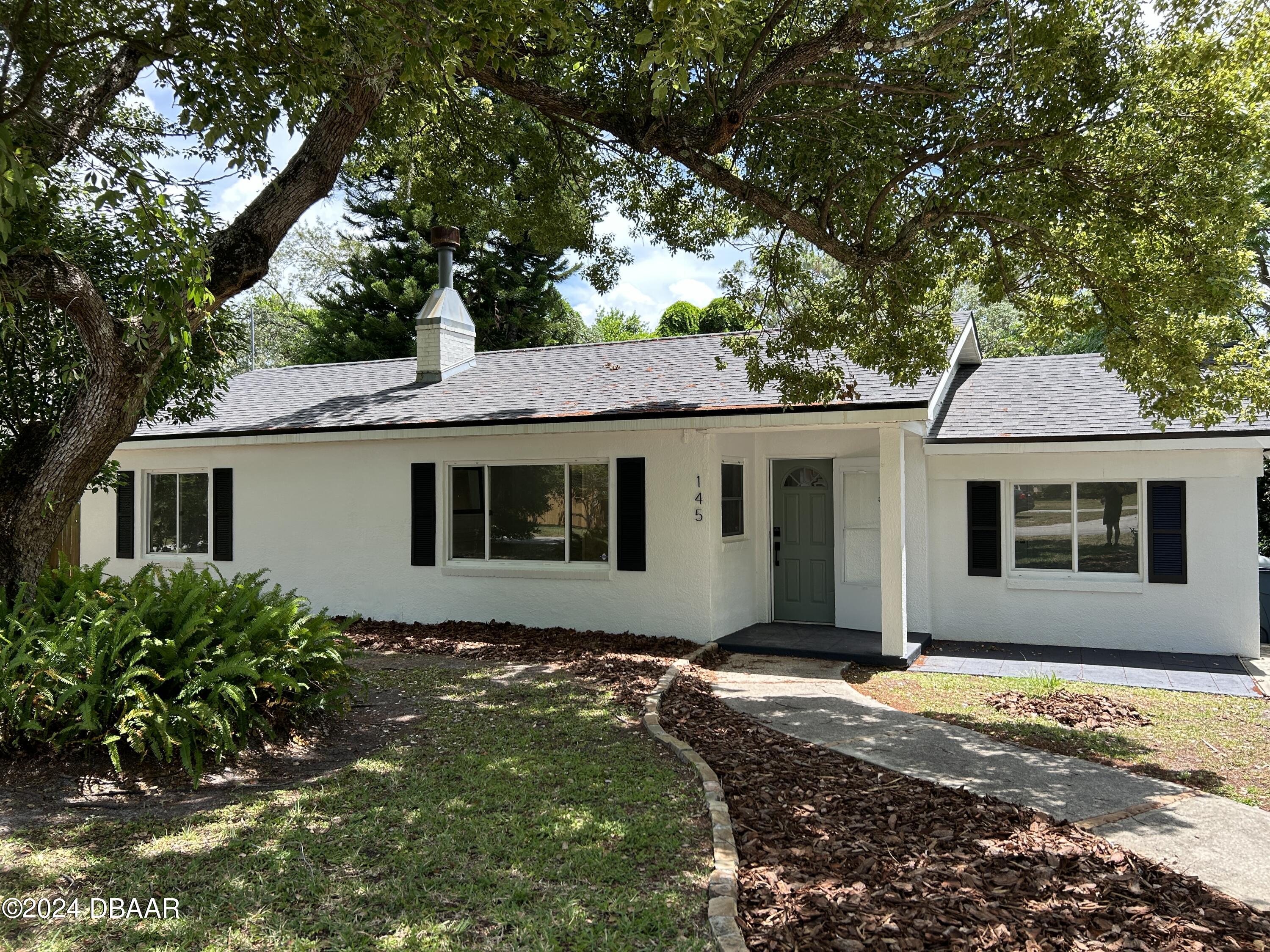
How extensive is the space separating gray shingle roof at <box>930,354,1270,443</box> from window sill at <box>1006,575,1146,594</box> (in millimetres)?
1891

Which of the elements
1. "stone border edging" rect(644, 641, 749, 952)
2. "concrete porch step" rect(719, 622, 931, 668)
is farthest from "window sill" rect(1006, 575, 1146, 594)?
"stone border edging" rect(644, 641, 749, 952)

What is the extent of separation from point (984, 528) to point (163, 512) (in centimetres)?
1214

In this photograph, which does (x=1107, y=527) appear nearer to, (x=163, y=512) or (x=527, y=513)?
(x=527, y=513)

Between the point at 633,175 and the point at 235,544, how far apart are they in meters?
7.87

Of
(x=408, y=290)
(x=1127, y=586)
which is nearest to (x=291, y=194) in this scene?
(x=1127, y=586)

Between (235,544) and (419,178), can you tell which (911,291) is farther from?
(235,544)

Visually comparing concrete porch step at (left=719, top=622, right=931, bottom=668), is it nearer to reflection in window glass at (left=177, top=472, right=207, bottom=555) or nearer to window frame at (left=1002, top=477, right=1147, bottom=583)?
window frame at (left=1002, top=477, right=1147, bottom=583)

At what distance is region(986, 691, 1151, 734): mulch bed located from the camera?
7227 mm

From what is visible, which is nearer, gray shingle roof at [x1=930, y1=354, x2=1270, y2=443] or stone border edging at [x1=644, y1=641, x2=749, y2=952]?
stone border edging at [x1=644, y1=641, x2=749, y2=952]

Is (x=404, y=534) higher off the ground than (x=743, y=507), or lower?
lower

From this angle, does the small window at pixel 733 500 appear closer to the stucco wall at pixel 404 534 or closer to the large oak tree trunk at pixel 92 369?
the stucco wall at pixel 404 534

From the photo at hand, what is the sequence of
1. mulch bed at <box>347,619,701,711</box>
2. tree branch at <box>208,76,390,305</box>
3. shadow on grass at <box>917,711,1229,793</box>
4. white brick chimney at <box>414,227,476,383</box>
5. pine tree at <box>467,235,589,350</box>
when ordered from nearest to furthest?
shadow on grass at <box>917,711,1229,793</box>, tree branch at <box>208,76,390,305</box>, mulch bed at <box>347,619,701,711</box>, white brick chimney at <box>414,227,476,383</box>, pine tree at <box>467,235,589,350</box>

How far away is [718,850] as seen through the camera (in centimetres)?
432

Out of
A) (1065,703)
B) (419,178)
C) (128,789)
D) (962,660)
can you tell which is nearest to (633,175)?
(419,178)
